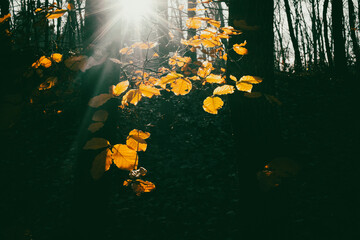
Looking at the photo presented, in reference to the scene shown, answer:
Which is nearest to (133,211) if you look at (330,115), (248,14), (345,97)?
(248,14)

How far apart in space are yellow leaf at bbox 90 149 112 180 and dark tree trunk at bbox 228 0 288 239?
3.55ft

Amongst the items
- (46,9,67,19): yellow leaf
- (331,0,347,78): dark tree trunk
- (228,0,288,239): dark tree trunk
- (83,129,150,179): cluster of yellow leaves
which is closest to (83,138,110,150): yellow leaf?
(83,129,150,179): cluster of yellow leaves

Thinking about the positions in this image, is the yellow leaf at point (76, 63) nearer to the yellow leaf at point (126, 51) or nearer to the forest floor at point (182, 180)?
the forest floor at point (182, 180)

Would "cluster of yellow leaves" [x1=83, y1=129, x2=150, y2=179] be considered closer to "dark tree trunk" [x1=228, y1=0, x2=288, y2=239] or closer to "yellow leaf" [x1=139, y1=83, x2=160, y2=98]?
"yellow leaf" [x1=139, y1=83, x2=160, y2=98]

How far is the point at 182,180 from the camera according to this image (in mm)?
5039

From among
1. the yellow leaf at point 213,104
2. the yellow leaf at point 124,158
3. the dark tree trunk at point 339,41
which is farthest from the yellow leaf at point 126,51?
the dark tree trunk at point 339,41

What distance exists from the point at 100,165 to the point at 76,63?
64cm

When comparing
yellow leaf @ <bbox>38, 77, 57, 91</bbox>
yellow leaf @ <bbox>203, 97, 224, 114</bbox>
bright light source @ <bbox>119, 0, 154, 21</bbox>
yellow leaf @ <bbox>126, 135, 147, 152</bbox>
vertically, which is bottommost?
yellow leaf @ <bbox>126, 135, 147, 152</bbox>

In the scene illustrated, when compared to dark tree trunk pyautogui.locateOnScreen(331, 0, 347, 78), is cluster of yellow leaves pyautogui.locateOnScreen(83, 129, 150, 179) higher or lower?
lower

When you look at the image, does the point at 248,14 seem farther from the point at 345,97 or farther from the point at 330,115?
the point at 345,97

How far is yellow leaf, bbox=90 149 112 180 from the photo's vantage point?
99cm

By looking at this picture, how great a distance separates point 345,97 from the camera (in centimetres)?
796

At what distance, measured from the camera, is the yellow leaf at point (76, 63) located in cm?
132

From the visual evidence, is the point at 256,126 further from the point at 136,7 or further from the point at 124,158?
the point at 136,7
